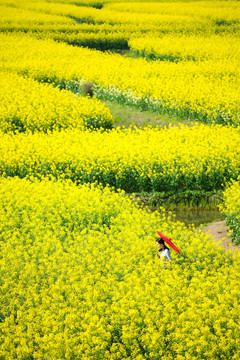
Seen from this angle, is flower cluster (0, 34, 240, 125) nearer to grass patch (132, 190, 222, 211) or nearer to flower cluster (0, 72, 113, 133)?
flower cluster (0, 72, 113, 133)

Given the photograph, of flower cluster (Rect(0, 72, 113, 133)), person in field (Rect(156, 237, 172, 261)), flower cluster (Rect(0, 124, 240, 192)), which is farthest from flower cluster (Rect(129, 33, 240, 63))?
person in field (Rect(156, 237, 172, 261))

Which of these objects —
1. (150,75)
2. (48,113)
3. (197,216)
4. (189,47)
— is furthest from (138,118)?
(189,47)

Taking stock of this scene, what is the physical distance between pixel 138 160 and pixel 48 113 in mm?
6719

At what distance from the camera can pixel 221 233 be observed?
11.3m

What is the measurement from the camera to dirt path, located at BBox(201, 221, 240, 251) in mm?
10641

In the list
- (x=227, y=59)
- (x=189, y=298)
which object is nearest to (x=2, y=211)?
(x=189, y=298)

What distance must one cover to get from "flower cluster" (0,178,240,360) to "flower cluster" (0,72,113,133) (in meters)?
8.59

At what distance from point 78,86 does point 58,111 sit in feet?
17.9

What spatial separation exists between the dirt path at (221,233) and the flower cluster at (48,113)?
7.52 m

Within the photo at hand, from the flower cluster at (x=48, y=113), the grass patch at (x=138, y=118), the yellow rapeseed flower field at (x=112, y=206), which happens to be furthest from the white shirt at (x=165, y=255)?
the grass patch at (x=138, y=118)

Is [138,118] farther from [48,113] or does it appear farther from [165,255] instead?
[165,255]

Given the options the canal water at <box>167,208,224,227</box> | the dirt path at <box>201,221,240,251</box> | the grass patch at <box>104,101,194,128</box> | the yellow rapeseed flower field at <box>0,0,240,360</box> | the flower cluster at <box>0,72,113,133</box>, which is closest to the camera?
the yellow rapeseed flower field at <box>0,0,240,360</box>

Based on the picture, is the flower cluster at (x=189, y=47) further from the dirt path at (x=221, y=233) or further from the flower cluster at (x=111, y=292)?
the flower cluster at (x=111, y=292)

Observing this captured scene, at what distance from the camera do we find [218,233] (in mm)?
11336
